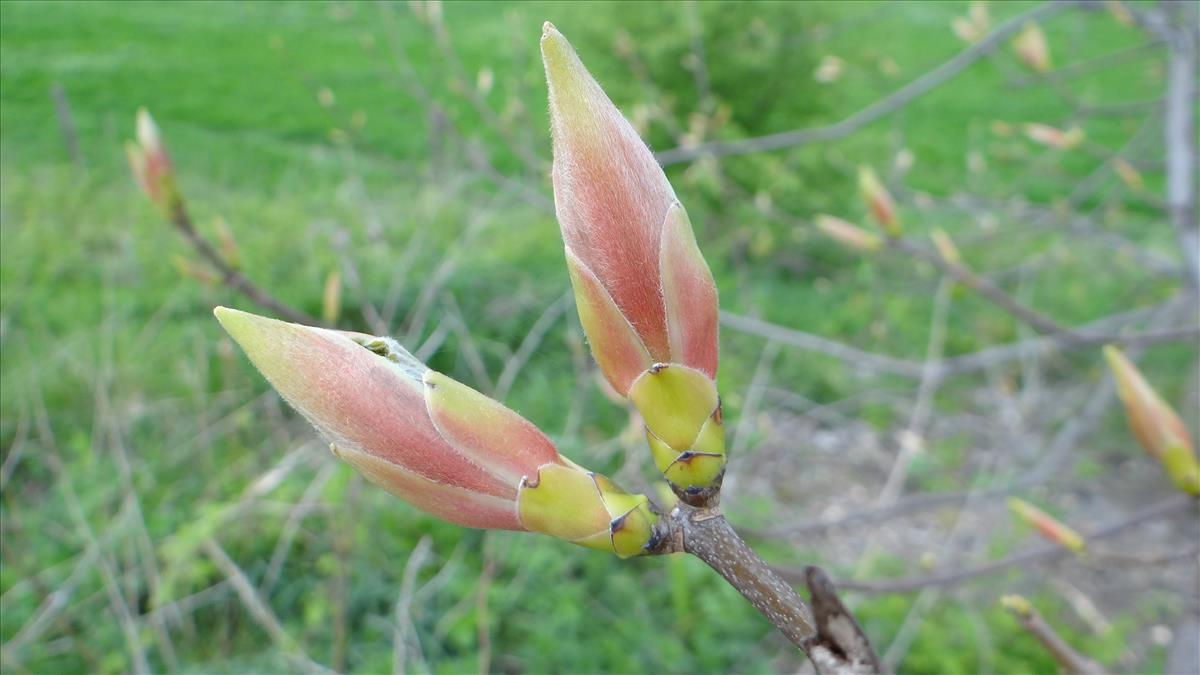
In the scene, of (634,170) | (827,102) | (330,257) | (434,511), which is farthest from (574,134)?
(827,102)

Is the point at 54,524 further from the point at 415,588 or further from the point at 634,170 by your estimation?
the point at 634,170

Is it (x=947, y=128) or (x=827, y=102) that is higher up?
(x=827, y=102)

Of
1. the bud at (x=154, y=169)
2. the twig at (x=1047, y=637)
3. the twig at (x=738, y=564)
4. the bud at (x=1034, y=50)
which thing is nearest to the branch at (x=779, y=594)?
the twig at (x=738, y=564)

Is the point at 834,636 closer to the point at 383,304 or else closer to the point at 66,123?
the point at 383,304

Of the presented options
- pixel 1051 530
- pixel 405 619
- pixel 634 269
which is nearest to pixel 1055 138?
pixel 1051 530

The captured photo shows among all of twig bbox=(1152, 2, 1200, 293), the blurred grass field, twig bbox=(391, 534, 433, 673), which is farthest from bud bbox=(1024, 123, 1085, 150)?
twig bbox=(391, 534, 433, 673)

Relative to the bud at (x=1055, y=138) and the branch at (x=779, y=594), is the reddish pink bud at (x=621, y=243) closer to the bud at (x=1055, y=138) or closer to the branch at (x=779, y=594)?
the branch at (x=779, y=594)

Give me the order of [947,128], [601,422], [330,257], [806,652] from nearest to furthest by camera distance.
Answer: [806,652] → [601,422] → [330,257] → [947,128]

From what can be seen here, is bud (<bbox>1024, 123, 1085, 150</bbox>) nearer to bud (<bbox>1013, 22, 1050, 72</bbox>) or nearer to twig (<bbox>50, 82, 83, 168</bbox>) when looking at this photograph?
bud (<bbox>1013, 22, 1050, 72</bbox>)
